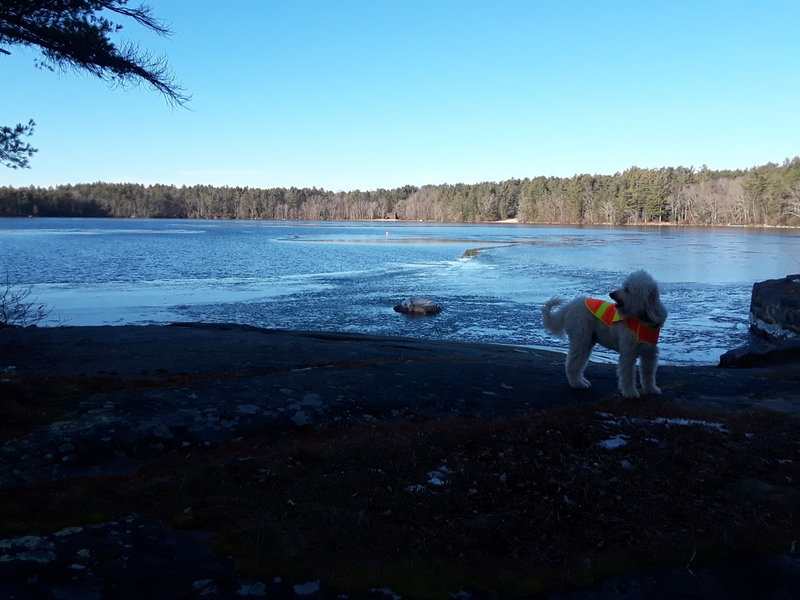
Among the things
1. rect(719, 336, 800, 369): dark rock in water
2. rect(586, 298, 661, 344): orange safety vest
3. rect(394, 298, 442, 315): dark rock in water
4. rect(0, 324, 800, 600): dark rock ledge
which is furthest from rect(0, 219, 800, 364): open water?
rect(586, 298, 661, 344): orange safety vest

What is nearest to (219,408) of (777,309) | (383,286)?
(777,309)

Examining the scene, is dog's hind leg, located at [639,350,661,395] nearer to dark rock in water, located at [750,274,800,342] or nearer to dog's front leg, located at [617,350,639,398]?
dog's front leg, located at [617,350,639,398]

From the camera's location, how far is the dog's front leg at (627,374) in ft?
27.1

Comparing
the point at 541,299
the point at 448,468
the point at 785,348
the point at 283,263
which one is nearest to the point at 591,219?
the point at 283,263

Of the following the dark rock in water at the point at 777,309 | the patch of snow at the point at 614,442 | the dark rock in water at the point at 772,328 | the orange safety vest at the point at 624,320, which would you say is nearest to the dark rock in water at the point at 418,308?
the dark rock in water at the point at 772,328

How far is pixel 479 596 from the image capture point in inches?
128

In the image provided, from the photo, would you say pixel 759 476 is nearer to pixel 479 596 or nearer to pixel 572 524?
pixel 572 524

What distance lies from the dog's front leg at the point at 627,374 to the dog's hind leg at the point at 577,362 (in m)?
0.67

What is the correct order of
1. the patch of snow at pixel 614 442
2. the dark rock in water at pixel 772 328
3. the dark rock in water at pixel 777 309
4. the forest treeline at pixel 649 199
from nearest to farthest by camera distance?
the patch of snow at pixel 614 442 < the dark rock in water at pixel 772 328 < the dark rock in water at pixel 777 309 < the forest treeline at pixel 649 199

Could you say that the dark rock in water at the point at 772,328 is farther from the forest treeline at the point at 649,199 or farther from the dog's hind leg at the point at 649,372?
the forest treeline at the point at 649,199

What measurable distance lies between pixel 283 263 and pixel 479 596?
136 ft

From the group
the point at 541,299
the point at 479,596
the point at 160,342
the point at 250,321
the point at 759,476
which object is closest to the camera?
the point at 479,596

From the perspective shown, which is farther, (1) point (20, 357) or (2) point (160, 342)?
(2) point (160, 342)

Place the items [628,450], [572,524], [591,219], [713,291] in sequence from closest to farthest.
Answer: [572,524]
[628,450]
[713,291]
[591,219]
